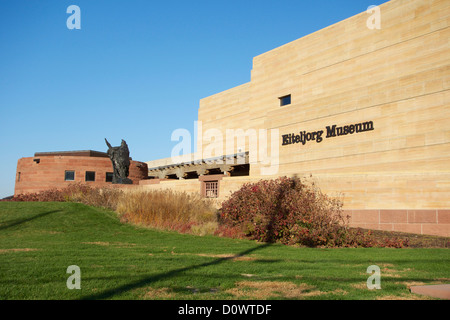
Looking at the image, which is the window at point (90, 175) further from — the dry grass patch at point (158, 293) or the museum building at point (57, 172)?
the dry grass patch at point (158, 293)

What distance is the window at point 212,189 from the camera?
23.1 metres

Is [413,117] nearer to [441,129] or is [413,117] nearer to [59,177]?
[441,129]

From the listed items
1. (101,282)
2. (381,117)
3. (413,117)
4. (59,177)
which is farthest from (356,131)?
(59,177)

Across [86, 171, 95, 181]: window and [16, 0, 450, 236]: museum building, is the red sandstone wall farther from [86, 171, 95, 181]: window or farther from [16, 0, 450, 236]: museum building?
[86, 171, 95, 181]: window

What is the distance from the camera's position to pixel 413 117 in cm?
1994

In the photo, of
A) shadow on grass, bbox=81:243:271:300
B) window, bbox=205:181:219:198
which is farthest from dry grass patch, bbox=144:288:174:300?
window, bbox=205:181:219:198

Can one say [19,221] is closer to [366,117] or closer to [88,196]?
[88,196]

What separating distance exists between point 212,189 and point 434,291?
1838 centimetres

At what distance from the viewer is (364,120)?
72.3 feet

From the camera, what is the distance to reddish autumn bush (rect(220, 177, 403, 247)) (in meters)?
12.3

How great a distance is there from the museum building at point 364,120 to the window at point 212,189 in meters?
0.09

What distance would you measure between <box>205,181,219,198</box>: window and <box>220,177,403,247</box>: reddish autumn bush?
23.0 feet

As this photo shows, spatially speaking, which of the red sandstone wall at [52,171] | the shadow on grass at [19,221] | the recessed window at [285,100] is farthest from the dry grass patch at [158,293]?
the red sandstone wall at [52,171]
